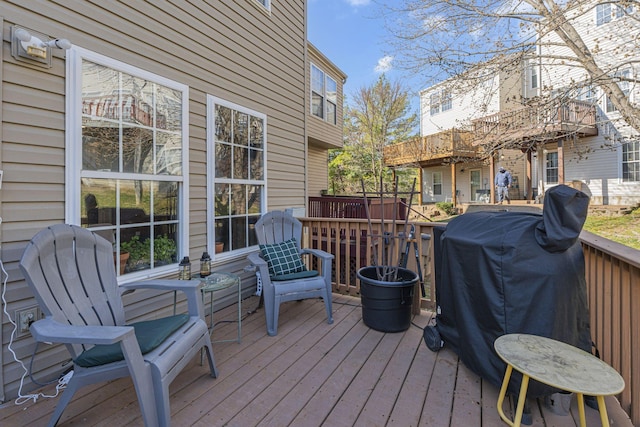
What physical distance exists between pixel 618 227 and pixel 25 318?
11613 millimetres

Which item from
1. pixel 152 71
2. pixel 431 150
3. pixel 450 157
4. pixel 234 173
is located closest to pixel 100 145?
pixel 152 71

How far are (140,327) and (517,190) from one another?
1501 centimetres

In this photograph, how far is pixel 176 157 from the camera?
2930 mm

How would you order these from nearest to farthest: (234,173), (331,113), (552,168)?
(234,173)
(331,113)
(552,168)

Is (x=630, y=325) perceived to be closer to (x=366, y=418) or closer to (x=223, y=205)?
(x=366, y=418)

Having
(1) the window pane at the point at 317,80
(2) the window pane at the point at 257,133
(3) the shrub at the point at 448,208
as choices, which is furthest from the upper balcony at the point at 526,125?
(3) the shrub at the point at 448,208

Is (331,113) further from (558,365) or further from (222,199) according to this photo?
(558,365)

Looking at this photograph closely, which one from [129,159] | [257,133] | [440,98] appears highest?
[440,98]

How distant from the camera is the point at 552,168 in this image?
1182 cm

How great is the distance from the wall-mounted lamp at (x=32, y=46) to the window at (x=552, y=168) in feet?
46.9

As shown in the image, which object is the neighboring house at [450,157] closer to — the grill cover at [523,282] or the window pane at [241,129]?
the window pane at [241,129]

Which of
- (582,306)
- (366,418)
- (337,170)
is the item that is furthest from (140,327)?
(337,170)

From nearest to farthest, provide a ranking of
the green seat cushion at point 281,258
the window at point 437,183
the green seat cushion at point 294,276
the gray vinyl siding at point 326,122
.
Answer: the green seat cushion at point 294,276, the green seat cushion at point 281,258, the gray vinyl siding at point 326,122, the window at point 437,183

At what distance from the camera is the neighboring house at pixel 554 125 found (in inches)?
191
